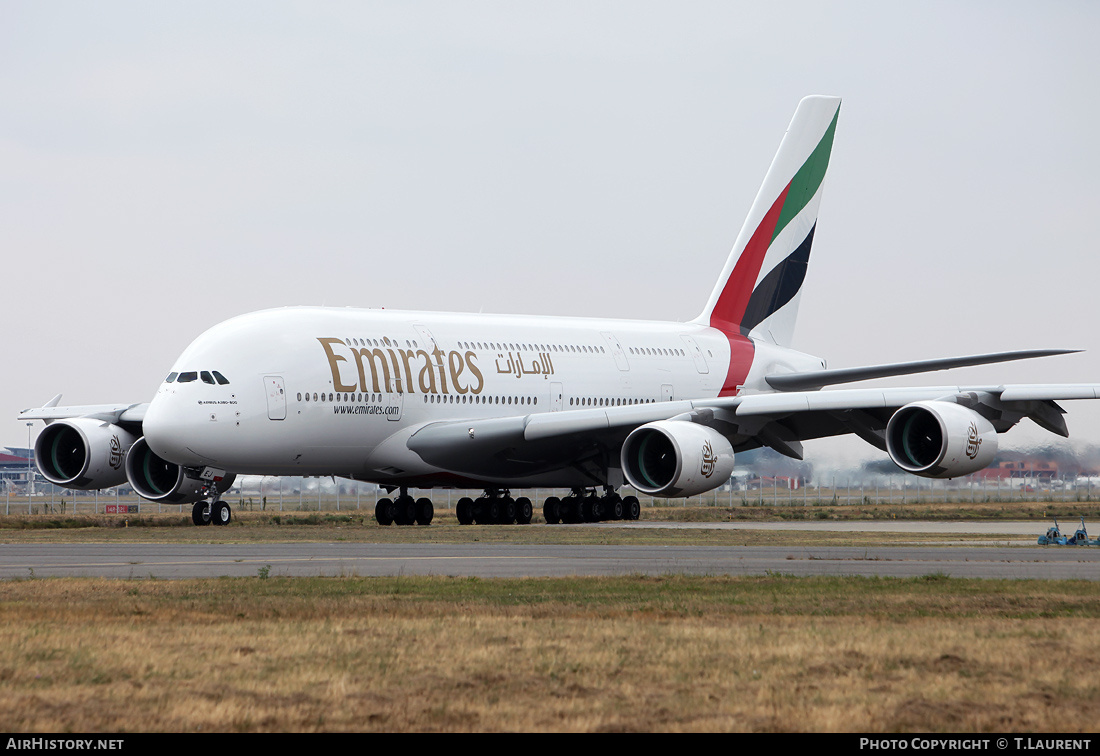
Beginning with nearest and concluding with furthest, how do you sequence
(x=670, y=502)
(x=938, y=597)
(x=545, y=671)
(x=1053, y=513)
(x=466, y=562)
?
(x=545, y=671), (x=938, y=597), (x=466, y=562), (x=1053, y=513), (x=670, y=502)

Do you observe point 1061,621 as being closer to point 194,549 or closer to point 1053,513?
point 194,549

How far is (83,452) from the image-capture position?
3266cm

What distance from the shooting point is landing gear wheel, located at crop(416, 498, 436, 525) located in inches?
1302

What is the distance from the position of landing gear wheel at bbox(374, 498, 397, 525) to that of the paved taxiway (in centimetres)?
948

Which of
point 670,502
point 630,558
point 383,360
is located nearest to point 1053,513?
point 670,502

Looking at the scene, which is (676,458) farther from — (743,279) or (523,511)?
(743,279)

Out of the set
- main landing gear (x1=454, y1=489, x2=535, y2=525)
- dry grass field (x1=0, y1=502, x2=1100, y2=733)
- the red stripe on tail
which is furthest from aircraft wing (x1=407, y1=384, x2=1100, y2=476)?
dry grass field (x1=0, y1=502, x2=1100, y2=733)

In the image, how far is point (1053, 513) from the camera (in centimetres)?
3884

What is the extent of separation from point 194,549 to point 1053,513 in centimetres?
2519

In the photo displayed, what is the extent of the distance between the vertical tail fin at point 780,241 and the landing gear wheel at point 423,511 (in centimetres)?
992

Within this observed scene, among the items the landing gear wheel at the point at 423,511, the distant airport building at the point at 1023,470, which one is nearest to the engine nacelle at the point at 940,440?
the landing gear wheel at the point at 423,511

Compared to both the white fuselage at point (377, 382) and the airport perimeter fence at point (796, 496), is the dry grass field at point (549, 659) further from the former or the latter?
the airport perimeter fence at point (796, 496)

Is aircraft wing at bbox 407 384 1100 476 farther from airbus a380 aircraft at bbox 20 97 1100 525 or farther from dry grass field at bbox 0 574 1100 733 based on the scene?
dry grass field at bbox 0 574 1100 733

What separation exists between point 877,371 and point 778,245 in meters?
8.27
